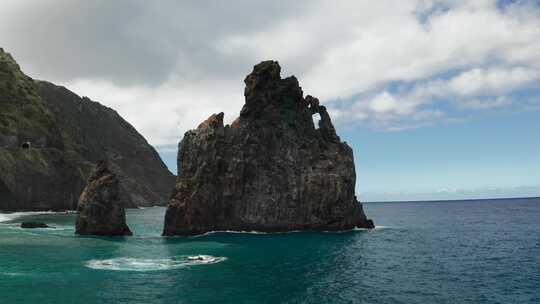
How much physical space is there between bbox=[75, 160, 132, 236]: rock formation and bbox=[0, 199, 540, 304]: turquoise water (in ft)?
13.5

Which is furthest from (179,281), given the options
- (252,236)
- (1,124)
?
(1,124)

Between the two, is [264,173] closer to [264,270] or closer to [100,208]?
[100,208]

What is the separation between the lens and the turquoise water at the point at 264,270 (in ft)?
136

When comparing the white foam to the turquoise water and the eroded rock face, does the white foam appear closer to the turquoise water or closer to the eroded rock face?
the turquoise water

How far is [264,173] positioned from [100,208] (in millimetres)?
34294

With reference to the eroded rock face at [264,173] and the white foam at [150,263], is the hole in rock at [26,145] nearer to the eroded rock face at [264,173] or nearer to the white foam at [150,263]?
the eroded rock face at [264,173]

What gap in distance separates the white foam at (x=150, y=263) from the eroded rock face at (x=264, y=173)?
31451 millimetres

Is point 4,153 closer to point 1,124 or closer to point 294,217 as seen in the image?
point 1,124

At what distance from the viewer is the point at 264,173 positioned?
339 feet

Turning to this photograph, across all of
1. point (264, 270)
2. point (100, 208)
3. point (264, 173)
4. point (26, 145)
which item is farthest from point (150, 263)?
point (26, 145)

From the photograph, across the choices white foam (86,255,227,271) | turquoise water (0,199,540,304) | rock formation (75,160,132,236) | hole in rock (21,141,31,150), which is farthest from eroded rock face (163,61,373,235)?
hole in rock (21,141,31,150)

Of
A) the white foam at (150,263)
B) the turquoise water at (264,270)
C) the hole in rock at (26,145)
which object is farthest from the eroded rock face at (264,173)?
the hole in rock at (26,145)

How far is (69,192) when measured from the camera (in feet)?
640

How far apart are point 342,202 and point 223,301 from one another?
65570mm
